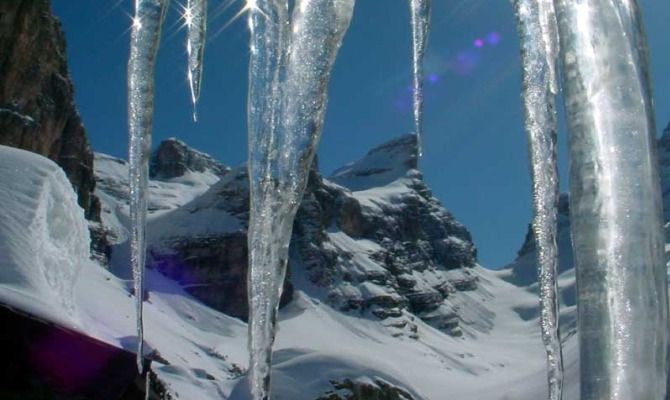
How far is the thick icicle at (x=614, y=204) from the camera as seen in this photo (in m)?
1.96

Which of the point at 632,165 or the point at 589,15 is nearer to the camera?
the point at 632,165

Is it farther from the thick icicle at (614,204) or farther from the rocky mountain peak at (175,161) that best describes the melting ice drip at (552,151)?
the rocky mountain peak at (175,161)

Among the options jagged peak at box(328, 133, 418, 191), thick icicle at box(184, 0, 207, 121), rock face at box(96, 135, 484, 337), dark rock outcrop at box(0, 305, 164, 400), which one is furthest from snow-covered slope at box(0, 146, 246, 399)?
jagged peak at box(328, 133, 418, 191)

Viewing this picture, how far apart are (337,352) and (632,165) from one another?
127 feet

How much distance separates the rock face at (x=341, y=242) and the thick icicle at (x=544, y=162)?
6706 cm

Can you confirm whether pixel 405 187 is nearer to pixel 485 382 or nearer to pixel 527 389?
pixel 485 382

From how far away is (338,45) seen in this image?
388 centimetres

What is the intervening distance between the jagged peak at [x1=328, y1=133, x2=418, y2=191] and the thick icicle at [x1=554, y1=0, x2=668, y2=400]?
136996mm

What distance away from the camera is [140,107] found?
14.9 ft

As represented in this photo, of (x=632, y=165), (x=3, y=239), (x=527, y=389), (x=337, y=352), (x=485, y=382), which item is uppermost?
(x=632, y=165)

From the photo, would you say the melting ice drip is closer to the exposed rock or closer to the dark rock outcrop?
the dark rock outcrop

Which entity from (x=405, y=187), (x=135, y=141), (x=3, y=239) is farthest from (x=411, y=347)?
(x=135, y=141)

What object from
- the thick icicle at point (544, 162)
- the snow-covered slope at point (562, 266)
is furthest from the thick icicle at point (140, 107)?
the snow-covered slope at point (562, 266)

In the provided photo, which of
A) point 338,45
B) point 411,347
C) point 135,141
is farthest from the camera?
point 411,347
